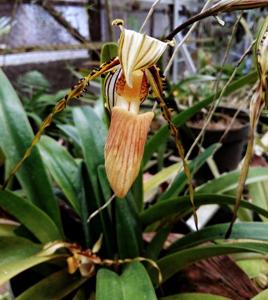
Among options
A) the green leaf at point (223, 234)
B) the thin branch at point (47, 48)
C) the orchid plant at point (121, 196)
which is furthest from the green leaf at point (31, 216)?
the thin branch at point (47, 48)

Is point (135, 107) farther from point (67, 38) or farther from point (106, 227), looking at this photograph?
point (67, 38)

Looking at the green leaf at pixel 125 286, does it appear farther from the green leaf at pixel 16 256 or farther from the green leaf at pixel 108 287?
the green leaf at pixel 16 256

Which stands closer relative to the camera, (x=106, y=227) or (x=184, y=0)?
(x=106, y=227)

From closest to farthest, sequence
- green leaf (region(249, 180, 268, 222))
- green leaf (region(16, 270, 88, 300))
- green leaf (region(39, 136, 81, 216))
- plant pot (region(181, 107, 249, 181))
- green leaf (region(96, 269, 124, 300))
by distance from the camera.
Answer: green leaf (region(96, 269, 124, 300))
green leaf (region(16, 270, 88, 300))
green leaf (region(39, 136, 81, 216))
green leaf (region(249, 180, 268, 222))
plant pot (region(181, 107, 249, 181))

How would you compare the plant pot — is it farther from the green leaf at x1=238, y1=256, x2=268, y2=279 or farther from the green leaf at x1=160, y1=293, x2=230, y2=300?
the green leaf at x1=160, y1=293, x2=230, y2=300

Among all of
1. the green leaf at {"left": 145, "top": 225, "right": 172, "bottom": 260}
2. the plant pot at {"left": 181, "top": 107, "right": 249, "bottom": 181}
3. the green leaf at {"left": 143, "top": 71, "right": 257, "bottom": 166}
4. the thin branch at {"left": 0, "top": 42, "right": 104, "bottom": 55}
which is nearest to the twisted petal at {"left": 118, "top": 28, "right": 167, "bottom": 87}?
the green leaf at {"left": 143, "top": 71, "right": 257, "bottom": 166}

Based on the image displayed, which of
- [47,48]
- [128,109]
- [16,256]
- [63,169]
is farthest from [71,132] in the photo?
[47,48]

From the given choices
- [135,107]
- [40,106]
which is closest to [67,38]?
[40,106]
